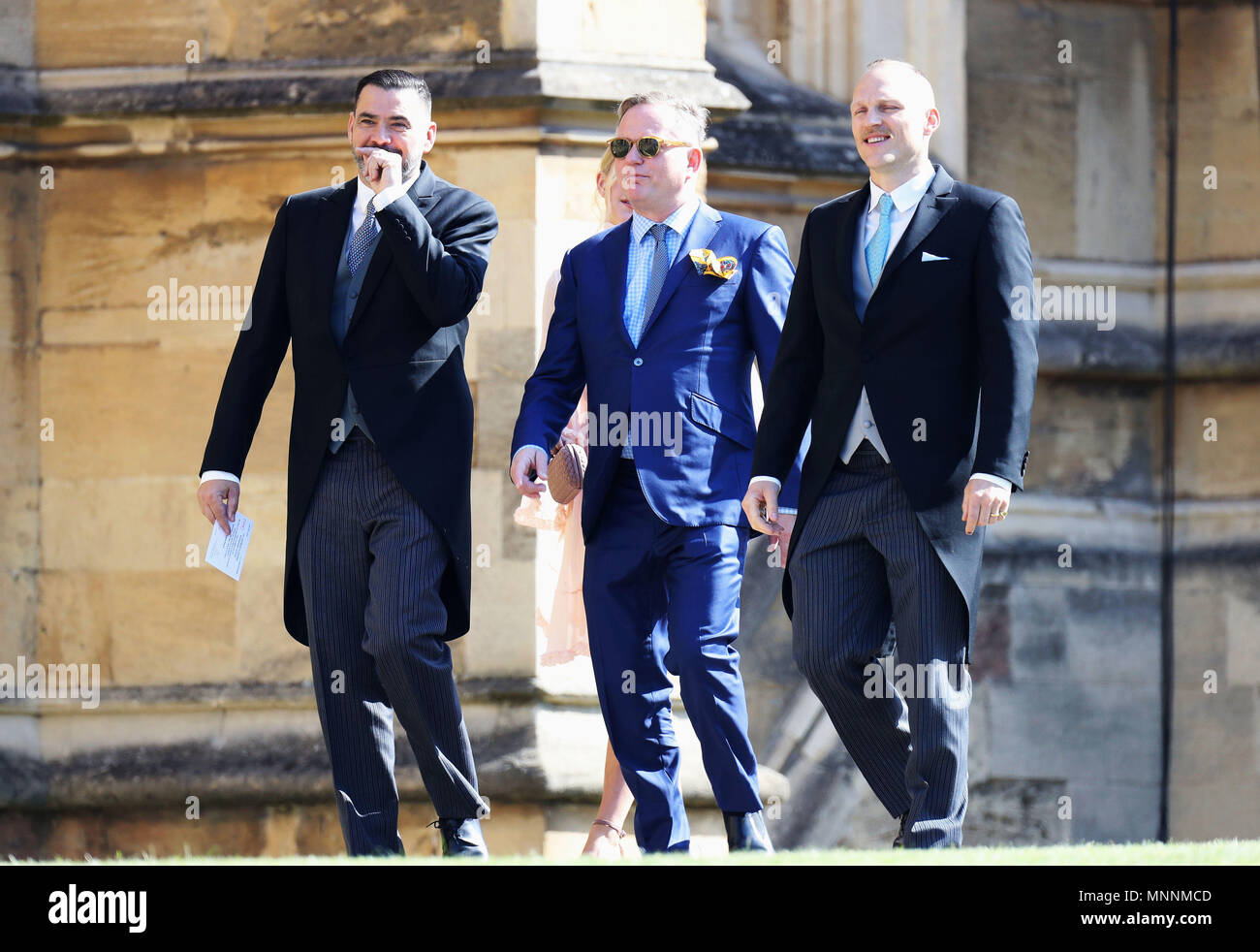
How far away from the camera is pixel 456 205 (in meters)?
6.21

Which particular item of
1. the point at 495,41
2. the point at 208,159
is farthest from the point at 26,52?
the point at 495,41

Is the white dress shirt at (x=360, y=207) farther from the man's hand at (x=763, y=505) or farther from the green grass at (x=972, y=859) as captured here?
the green grass at (x=972, y=859)

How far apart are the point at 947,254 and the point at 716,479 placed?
2.85 feet

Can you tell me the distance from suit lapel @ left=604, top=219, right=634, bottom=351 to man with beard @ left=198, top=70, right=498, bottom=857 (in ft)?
1.17

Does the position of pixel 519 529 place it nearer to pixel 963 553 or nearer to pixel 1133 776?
pixel 963 553

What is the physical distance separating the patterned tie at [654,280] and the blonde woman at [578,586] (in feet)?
0.78

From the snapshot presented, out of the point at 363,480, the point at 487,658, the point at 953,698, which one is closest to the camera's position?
the point at 953,698

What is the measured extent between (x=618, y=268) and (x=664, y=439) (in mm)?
531

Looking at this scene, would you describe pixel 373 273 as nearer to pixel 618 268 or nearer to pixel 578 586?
pixel 618 268

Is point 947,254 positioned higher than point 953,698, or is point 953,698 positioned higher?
point 947,254

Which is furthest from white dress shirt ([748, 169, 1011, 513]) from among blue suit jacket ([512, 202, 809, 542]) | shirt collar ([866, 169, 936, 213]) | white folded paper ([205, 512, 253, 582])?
white folded paper ([205, 512, 253, 582])

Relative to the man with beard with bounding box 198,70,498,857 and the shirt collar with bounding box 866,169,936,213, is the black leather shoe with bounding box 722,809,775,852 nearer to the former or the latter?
the man with beard with bounding box 198,70,498,857

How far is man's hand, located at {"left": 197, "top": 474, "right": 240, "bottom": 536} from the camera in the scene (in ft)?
20.4

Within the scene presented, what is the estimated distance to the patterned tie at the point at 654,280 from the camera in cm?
636
